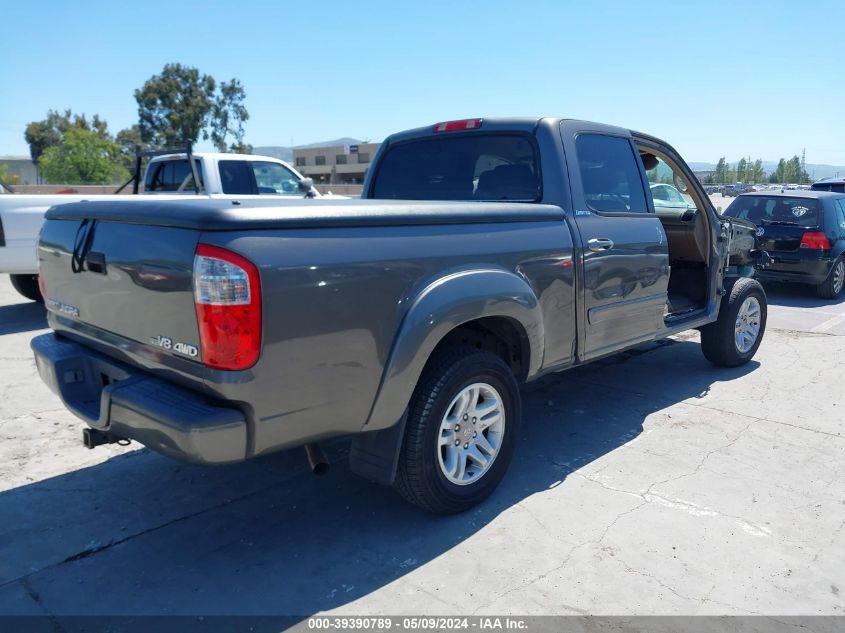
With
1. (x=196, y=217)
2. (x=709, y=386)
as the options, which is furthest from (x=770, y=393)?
(x=196, y=217)

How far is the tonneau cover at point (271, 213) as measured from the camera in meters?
2.54

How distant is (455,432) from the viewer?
3.44 m

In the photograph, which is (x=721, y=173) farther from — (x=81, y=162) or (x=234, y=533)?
(x=234, y=533)

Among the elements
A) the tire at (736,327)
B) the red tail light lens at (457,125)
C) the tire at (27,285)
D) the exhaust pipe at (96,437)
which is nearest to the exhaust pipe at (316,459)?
the exhaust pipe at (96,437)

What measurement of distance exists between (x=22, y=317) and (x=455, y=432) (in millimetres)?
7263

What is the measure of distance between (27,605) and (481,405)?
7.26ft

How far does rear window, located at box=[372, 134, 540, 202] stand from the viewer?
4273 millimetres

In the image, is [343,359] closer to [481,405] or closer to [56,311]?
[481,405]

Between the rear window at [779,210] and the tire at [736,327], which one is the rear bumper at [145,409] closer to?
the tire at [736,327]

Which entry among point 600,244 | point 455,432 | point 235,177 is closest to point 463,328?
point 455,432

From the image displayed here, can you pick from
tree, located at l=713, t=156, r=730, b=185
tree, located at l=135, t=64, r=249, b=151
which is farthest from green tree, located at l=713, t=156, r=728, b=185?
tree, located at l=135, t=64, r=249, b=151

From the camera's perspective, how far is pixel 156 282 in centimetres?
271

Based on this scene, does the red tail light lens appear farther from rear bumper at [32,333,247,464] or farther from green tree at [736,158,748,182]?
green tree at [736,158,748,182]

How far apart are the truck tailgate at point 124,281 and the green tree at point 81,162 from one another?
42.0m
